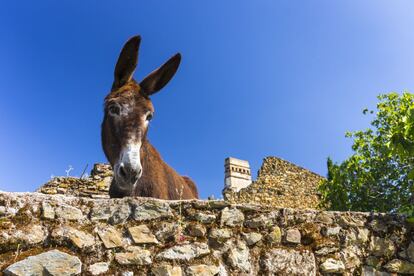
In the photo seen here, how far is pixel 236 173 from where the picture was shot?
21.7 meters

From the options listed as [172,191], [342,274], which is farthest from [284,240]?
[172,191]

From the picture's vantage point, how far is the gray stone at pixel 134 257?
3020 mm

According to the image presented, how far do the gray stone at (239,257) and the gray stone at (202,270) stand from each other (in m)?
0.16

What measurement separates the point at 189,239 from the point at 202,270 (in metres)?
0.28

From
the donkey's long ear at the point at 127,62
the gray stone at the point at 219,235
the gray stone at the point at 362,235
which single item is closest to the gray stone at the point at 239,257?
the gray stone at the point at 219,235

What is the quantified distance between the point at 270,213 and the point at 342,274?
34.1 inches

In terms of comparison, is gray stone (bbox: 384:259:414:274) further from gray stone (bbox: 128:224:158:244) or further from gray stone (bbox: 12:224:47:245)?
gray stone (bbox: 12:224:47:245)

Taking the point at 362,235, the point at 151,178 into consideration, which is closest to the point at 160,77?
the point at 151,178

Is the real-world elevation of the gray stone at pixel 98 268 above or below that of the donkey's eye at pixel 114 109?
below

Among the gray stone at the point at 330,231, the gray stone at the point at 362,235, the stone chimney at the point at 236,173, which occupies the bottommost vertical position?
the gray stone at the point at 362,235

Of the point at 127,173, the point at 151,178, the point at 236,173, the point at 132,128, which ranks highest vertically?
the point at 236,173

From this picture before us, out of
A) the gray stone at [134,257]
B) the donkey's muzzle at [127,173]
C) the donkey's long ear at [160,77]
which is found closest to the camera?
the gray stone at [134,257]

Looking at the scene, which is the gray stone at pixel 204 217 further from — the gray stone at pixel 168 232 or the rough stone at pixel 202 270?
the rough stone at pixel 202 270

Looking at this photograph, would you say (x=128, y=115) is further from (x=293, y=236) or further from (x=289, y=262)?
(x=289, y=262)
